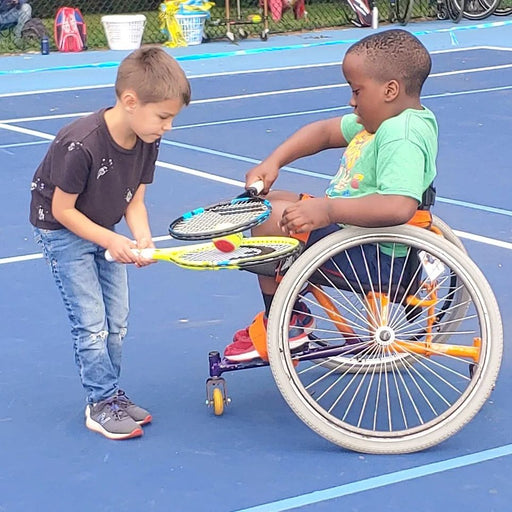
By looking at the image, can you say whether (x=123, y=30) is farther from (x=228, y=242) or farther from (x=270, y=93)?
(x=228, y=242)

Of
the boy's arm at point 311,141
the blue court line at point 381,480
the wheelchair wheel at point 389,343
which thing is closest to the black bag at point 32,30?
the boy's arm at point 311,141

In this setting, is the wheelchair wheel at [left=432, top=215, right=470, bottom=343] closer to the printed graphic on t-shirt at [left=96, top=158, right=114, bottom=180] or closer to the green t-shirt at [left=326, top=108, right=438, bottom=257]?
the green t-shirt at [left=326, top=108, right=438, bottom=257]

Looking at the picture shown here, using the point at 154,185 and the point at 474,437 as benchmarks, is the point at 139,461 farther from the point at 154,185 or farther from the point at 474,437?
the point at 154,185

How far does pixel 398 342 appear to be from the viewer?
11.5 ft

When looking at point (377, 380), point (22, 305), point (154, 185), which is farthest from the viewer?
point (154, 185)

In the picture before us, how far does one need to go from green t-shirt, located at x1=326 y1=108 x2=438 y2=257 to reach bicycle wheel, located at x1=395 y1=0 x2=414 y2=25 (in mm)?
13407

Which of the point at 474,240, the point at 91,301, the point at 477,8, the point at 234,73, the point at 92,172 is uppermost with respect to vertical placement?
the point at 92,172

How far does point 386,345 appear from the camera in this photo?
11.4 ft

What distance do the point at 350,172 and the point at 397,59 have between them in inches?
14.8

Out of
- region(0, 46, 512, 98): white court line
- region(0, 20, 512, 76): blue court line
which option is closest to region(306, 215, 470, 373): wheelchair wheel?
region(0, 46, 512, 98): white court line

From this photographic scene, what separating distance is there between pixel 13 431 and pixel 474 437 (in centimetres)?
146

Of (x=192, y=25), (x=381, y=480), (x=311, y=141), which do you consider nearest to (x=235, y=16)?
(x=192, y=25)

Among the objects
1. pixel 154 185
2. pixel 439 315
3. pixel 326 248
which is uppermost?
pixel 326 248

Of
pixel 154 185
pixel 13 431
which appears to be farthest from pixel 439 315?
pixel 154 185
